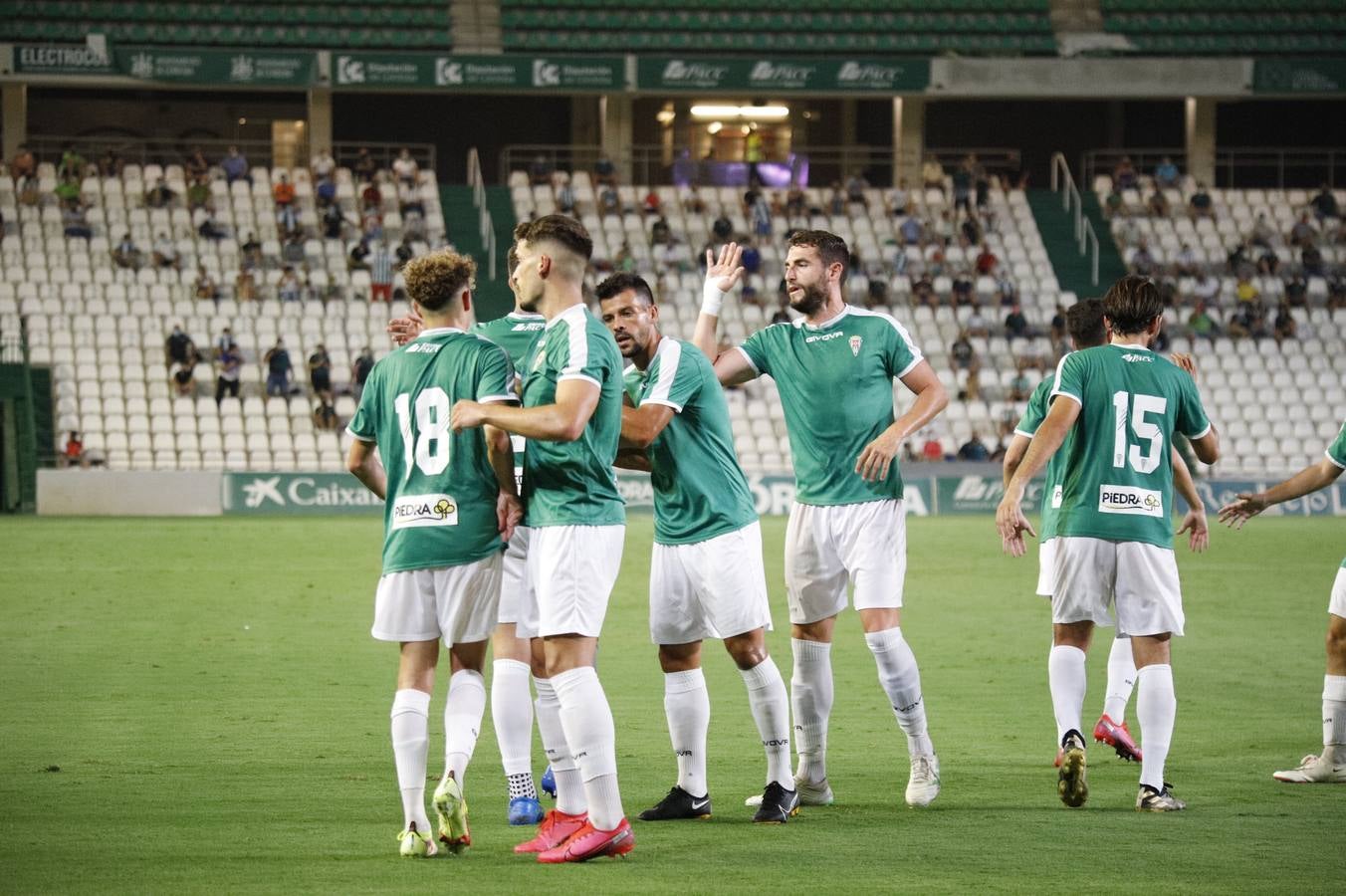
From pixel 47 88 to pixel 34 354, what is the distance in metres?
14.0

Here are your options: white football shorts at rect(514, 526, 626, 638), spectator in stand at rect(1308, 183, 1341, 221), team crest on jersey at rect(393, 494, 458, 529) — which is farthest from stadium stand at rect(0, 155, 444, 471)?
white football shorts at rect(514, 526, 626, 638)

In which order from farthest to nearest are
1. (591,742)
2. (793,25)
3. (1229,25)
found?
(1229,25)
(793,25)
(591,742)

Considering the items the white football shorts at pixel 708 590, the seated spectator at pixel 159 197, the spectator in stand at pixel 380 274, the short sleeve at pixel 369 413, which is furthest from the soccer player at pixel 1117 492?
the seated spectator at pixel 159 197

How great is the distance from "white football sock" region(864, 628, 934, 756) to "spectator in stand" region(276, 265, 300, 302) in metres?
28.6

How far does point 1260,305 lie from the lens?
3800 cm

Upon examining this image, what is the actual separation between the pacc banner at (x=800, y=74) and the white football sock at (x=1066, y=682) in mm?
33736

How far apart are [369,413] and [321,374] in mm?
25768

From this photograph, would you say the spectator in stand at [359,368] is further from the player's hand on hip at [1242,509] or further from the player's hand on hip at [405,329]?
the player's hand on hip at [405,329]

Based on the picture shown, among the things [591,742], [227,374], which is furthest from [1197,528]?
[227,374]

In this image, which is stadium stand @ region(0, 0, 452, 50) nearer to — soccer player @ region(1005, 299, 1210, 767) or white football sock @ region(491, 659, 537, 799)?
soccer player @ region(1005, 299, 1210, 767)

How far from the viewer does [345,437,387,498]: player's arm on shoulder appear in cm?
660

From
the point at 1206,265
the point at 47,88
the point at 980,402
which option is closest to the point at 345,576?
the point at 980,402

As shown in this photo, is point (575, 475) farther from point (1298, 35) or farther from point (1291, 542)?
point (1298, 35)

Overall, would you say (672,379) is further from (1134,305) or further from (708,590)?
(1134,305)
